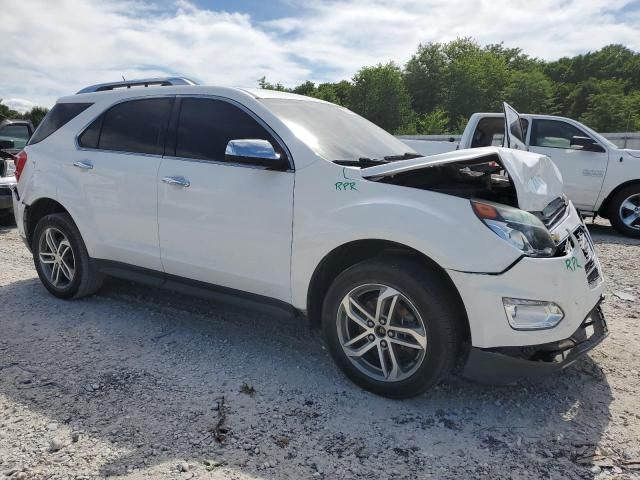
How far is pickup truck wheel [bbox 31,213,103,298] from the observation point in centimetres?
434

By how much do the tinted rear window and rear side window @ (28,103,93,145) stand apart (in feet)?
0.93

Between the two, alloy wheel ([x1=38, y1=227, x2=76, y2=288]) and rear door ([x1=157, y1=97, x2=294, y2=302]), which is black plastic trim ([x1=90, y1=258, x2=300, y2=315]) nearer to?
rear door ([x1=157, y1=97, x2=294, y2=302])

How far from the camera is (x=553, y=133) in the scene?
8.27m

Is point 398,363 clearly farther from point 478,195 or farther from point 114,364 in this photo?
point 114,364

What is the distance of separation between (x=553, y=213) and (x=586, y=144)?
5839 mm

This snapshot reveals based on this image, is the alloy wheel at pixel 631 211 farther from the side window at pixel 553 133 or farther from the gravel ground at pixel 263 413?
the gravel ground at pixel 263 413

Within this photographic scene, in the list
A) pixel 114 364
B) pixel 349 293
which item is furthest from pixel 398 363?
pixel 114 364

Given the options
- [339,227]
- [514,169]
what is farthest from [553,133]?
[339,227]

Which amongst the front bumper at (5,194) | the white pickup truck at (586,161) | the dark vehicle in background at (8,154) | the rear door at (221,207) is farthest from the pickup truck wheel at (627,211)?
the front bumper at (5,194)

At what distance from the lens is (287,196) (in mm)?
3115

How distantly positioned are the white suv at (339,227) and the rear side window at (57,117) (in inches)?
1.7

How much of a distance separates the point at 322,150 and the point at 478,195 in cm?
100

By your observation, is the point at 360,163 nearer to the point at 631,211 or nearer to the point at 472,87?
the point at 631,211

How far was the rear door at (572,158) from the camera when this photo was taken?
7992mm
